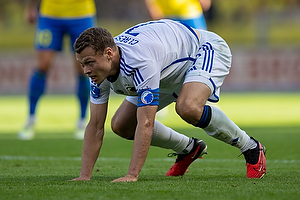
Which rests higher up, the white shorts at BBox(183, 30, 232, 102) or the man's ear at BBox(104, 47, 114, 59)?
the man's ear at BBox(104, 47, 114, 59)

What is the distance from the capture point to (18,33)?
31031 mm

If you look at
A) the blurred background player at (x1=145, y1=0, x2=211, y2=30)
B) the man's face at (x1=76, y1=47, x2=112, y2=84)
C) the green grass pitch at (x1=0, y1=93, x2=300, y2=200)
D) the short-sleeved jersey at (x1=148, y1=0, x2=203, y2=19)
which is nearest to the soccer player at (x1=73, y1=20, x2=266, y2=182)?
the man's face at (x1=76, y1=47, x2=112, y2=84)

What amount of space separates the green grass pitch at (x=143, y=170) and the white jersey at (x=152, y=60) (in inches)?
26.4

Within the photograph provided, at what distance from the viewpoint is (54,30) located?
321 inches

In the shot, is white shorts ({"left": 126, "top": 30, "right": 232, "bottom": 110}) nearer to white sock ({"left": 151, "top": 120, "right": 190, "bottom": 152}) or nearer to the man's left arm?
white sock ({"left": 151, "top": 120, "right": 190, "bottom": 152})

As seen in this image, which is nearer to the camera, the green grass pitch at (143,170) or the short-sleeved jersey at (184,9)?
the green grass pitch at (143,170)

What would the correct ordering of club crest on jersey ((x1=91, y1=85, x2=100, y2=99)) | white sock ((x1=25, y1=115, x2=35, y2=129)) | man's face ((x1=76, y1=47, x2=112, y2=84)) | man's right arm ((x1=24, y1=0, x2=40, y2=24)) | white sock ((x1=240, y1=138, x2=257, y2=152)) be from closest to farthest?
man's face ((x1=76, y1=47, x2=112, y2=84)) → club crest on jersey ((x1=91, y1=85, x2=100, y2=99)) → white sock ((x1=240, y1=138, x2=257, y2=152)) → white sock ((x1=25, y1=115, x2=35, y2=129)) → man's right arm ((x1=24, y1=0, x2=40, y2=24))

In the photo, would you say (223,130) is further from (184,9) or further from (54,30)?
(184,9)

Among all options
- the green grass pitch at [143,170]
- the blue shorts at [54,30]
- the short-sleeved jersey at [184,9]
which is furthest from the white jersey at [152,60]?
the short-sleeved jersey at [184,9]

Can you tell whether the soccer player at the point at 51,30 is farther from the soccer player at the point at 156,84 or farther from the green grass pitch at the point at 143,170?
the soccer player at the point at 156,84

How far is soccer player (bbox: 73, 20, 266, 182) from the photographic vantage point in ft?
13.7

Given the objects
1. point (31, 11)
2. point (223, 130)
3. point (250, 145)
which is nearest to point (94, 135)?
point (223, 130)

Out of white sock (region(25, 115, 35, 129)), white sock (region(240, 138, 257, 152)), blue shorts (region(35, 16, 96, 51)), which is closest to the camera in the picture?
white sock (region(240, 138, 257, 152))

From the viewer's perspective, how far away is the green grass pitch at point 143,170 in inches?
148
